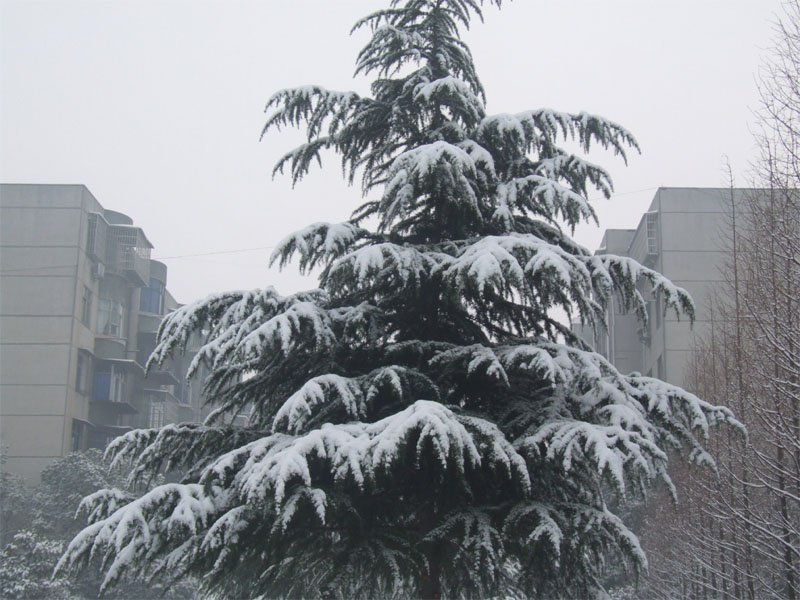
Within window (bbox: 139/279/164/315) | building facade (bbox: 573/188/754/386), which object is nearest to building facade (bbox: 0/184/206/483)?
window (bbox: 139/279/164/315)

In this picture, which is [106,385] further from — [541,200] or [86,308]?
[541,200]

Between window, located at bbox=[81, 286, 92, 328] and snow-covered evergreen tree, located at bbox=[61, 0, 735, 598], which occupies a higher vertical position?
window, located at bbox=[81, 286, 92, 328]

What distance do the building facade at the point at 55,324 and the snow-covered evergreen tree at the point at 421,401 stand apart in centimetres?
3813

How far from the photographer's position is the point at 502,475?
7.76 metres

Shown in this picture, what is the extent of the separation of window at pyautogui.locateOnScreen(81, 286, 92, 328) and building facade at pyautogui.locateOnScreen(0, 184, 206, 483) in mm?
62

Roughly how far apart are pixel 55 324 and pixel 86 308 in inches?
113

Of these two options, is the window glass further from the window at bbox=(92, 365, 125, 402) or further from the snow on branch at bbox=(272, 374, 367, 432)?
the snow on branch at bbox=(272, 374, 367, 432)

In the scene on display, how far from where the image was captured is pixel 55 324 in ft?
151

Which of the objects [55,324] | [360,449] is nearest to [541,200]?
[360,449]

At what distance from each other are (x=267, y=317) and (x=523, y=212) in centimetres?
288

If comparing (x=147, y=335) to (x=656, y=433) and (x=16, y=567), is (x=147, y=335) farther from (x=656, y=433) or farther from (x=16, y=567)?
A: (x=656, y=433)

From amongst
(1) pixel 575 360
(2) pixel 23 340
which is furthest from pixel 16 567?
(1) pixel 575 360

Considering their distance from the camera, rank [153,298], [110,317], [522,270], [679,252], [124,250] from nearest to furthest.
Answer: [522,270] → [679,252] → [124,250] → [110,317] → [153,298]

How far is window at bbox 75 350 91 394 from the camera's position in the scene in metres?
47.5
